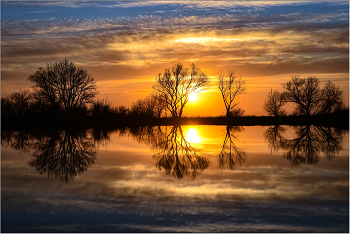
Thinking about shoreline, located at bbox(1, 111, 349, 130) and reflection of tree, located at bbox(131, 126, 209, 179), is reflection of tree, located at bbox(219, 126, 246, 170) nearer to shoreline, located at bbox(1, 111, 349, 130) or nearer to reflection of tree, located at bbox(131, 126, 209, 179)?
reflection of tree, located at bbox(131, 126, 209, 179)

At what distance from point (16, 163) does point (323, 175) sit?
33.1ft

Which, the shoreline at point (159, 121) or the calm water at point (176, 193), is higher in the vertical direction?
the shoreline at point (159, 121)

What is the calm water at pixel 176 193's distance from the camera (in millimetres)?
6633

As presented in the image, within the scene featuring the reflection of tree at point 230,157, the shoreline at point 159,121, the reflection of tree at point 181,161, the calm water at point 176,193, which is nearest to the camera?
the calm water at point 176,193

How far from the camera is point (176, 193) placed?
28.7ft

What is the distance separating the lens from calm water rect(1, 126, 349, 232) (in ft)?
21.8

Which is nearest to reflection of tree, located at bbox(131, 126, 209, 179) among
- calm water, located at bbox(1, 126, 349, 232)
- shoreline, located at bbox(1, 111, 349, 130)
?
calm water, located at bbox(1, 126, 349, 232)

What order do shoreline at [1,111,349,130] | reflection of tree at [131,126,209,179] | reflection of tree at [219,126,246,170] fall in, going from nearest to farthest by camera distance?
reflection of tree at [131,126,209,179], reflection of tree at [219,126,246,170], shoreline at [1,111,349,130]

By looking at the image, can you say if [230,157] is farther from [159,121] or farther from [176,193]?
[159,121]

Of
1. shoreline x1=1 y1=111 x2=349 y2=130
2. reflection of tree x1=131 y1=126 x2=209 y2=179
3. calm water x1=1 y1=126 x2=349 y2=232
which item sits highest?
shoreline x1=1 y1=111 x2=349 y2=130

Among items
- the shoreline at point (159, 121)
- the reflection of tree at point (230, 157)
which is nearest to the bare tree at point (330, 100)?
the shoreline at point (159, 121)

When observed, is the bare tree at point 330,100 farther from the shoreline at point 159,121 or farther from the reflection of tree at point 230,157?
the reflection of tree at point 230,157

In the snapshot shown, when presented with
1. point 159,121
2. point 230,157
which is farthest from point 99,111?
point 230,157

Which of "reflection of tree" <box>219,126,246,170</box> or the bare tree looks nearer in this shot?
"reflection of tree" <box>219,126,246,170</box>
